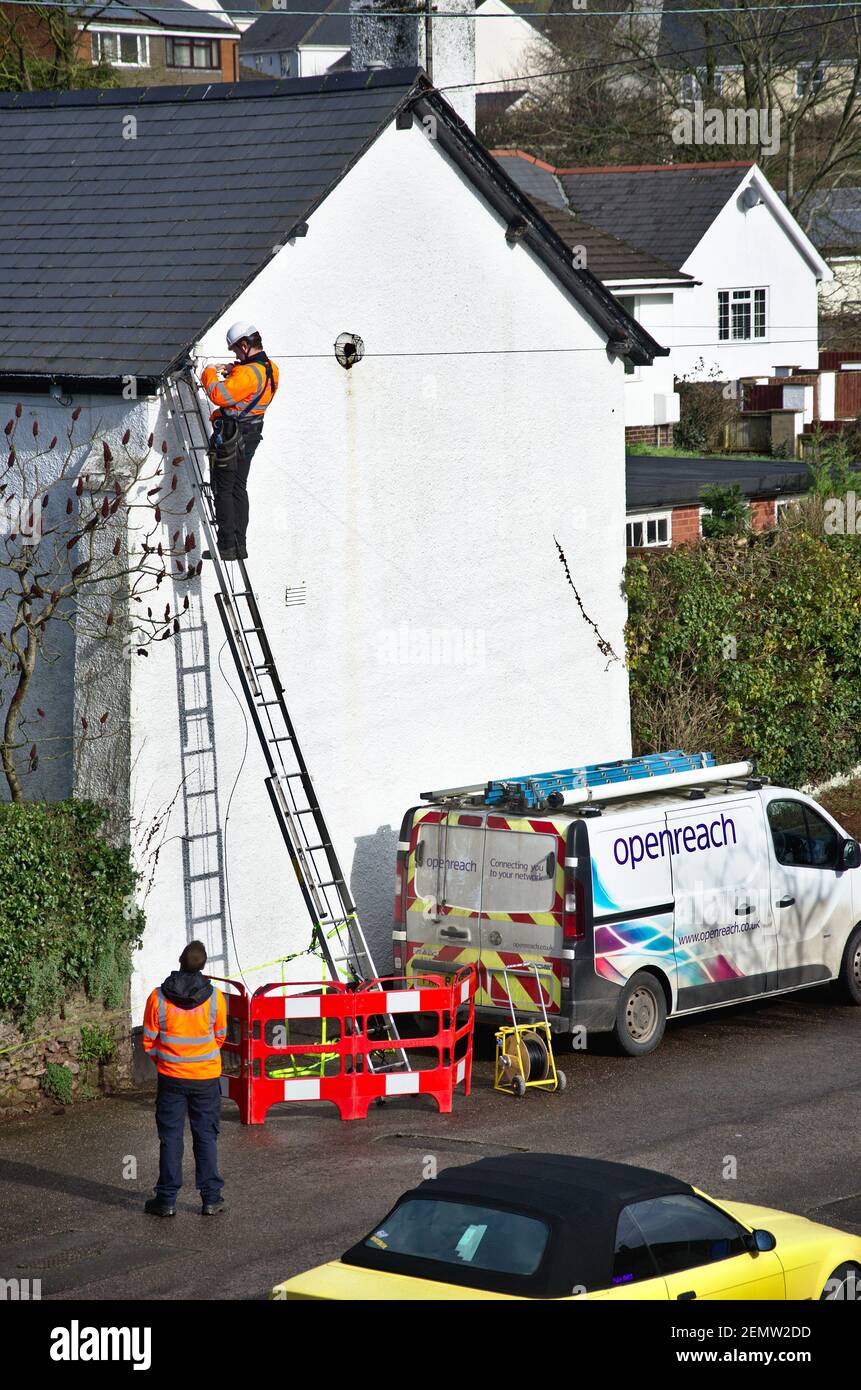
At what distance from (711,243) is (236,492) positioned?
122ft

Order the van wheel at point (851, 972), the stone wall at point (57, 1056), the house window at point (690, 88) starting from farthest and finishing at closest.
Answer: the house window at point (690, 88) < the van wheel at point (851, 972) < the stone wall at point (57, 1056)

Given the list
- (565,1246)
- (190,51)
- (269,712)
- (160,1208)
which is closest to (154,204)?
(269,712)

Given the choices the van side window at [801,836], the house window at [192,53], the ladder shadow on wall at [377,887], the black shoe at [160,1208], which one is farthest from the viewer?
the house window at [192,53]

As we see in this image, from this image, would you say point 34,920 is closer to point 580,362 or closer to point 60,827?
point 60,827

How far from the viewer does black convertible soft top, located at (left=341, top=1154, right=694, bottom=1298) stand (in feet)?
23.9

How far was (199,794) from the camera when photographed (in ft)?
48.2

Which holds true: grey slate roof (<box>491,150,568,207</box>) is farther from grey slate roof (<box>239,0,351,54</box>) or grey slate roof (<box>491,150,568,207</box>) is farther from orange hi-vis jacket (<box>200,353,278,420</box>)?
grey slate roof (<box>239,0,351,54</box>)

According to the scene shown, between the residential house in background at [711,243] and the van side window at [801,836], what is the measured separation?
3095 centimetres

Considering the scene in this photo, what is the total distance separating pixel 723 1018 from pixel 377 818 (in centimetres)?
363

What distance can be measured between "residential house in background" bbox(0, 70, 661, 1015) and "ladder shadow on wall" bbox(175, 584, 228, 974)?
0.08ft

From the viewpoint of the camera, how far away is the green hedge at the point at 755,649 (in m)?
19.7

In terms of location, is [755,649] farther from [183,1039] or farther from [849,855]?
[183,1039]

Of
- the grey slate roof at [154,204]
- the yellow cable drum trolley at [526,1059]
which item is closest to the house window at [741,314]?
the grey slate roof at [154,204]
